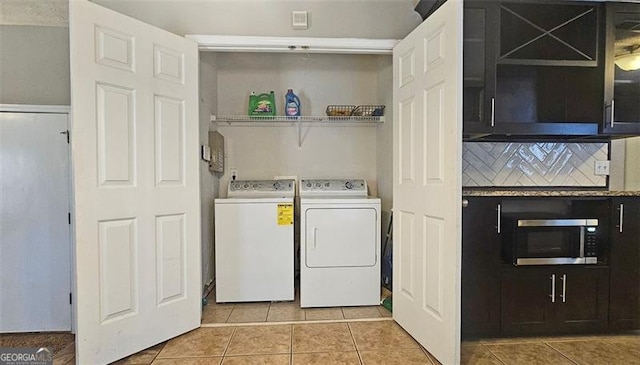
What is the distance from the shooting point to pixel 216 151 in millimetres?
2973

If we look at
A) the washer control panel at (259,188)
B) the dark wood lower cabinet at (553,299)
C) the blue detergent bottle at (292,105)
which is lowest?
the dark wood lower cabinet at (553,299)

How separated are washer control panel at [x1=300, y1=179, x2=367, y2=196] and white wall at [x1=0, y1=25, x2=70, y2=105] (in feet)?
6.47

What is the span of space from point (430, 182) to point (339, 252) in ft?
3.42

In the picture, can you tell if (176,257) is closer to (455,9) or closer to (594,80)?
(455,9)

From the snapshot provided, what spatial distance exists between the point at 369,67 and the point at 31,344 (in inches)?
139

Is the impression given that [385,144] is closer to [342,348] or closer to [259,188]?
[259,188]

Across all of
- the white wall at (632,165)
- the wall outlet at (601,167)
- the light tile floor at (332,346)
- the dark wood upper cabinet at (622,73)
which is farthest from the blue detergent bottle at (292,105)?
the white wall at (632,165)

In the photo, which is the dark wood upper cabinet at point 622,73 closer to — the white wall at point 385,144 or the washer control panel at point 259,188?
the white wall at point 385,144

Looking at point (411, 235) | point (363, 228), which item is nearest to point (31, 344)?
point (363, 228)

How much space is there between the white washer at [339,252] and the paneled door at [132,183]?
2.72 ft

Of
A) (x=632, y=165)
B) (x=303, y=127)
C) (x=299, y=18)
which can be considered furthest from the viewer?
(x=303, y=127)

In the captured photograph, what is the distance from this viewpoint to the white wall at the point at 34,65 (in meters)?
2.30

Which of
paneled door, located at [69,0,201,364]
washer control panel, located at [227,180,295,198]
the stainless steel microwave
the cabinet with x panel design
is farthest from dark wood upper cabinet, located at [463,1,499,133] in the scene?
paneled door, located at [69,0,201,364]

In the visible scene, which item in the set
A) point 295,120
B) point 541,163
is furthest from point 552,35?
point 295,120
